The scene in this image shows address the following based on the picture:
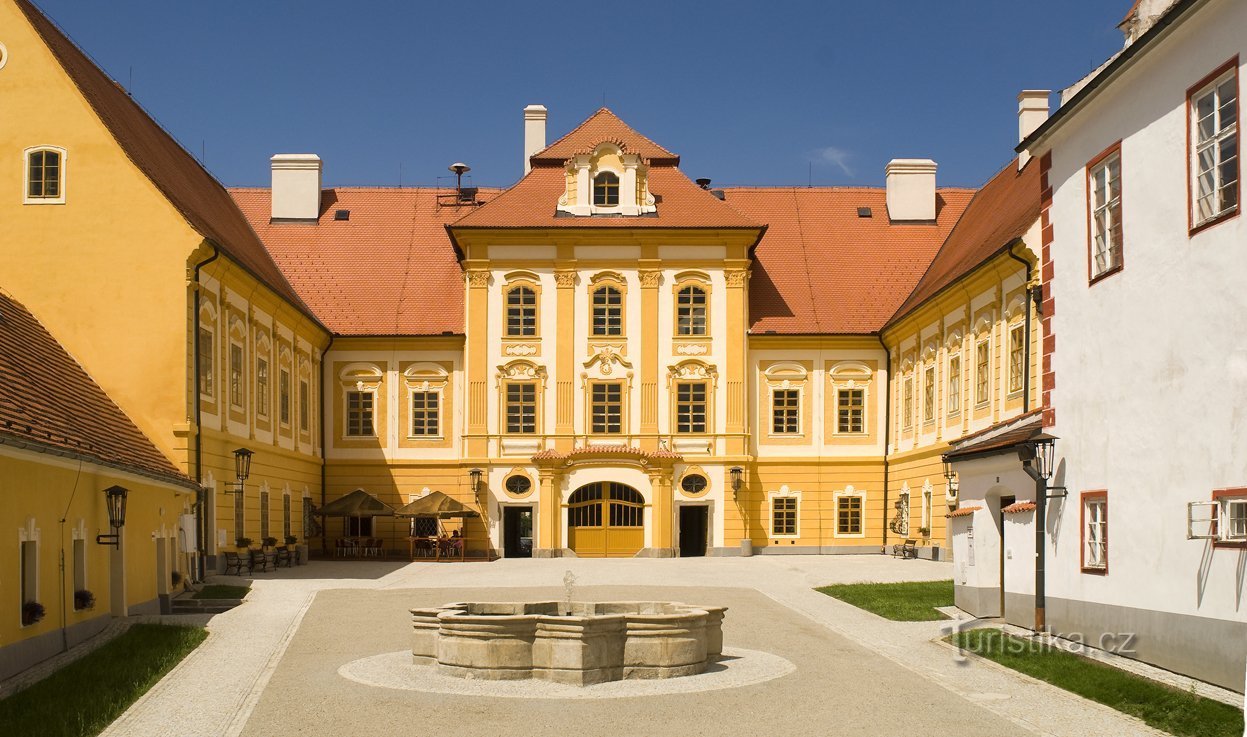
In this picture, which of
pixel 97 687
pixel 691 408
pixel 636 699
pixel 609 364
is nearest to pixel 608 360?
pixel 609 364

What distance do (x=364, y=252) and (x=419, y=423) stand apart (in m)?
6.45

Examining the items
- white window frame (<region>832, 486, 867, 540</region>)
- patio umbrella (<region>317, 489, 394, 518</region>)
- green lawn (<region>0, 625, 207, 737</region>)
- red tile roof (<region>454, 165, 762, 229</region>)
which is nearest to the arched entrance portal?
patio umbrella (<region>317, 489, 394, 518</region>)

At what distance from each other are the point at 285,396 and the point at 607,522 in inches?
397

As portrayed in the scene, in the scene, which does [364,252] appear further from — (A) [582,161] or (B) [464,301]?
(A) [582,161]

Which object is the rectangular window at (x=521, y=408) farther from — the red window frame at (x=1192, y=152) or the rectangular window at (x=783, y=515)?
the red window frame at (x=1192, y=152)

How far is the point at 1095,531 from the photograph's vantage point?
1733 centimetres

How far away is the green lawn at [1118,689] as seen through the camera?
1197 centimetres

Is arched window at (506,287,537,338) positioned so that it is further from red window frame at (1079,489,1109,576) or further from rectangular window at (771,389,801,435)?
red window frame at (1079,489,1109,576)

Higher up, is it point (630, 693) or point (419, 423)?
point (419, 423)

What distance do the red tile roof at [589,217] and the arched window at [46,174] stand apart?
14414 millimetres

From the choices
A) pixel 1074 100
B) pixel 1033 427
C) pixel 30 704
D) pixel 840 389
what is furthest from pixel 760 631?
pixel 840 389

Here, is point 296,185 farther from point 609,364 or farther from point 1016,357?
point 1016,357

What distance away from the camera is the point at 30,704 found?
45.7 feet

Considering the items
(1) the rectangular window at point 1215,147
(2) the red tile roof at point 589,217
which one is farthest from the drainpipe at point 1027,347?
(1) the rectangular window at point 1215,147
